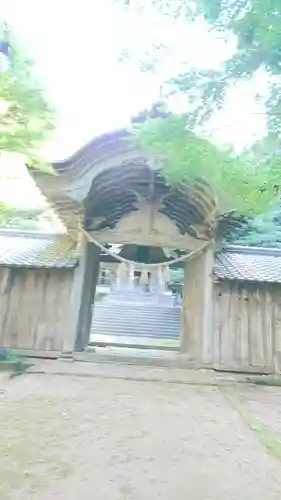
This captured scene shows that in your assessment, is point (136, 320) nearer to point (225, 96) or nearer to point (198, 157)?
point (198, 157)

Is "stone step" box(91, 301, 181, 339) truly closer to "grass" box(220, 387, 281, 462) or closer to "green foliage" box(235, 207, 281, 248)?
"green foliage" box(235, 207, 281, 248)

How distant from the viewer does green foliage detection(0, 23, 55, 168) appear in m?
3.42

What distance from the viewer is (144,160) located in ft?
21.9

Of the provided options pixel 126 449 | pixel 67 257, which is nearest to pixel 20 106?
pixel 126 449

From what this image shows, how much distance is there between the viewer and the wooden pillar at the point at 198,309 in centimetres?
684

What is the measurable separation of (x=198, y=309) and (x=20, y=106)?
15.4 feet

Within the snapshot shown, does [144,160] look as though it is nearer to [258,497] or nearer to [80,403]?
[80,403]

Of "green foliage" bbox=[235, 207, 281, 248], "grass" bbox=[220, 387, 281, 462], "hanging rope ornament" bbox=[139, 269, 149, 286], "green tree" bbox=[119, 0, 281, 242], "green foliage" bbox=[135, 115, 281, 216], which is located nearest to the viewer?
"green tree" bbox=[119, 0, 281, 242]

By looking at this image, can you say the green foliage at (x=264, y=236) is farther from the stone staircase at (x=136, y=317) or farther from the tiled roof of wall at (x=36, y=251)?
the tiled roof of wall at (x=36, y=251)

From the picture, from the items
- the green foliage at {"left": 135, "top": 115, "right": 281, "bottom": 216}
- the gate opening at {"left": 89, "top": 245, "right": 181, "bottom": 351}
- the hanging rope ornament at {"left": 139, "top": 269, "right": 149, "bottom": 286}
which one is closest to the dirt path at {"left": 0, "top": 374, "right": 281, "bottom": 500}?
the green foliage at {"left": 135, "top": 115, "right": 281, "bottom": 216}

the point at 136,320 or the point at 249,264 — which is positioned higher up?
the point at 249,264

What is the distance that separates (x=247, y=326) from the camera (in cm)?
700

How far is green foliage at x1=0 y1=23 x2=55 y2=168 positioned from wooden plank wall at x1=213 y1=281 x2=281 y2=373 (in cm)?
428

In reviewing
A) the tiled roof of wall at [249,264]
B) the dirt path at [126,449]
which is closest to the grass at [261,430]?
the dirt path at [126,449]
